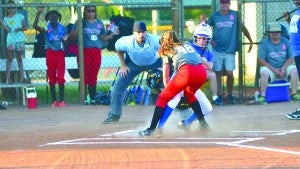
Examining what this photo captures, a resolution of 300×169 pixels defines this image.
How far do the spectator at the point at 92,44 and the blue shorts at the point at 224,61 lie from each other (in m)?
2.36

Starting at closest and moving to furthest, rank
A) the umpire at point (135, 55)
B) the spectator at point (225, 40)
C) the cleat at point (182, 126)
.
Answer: the cleat at point (182, 126), the umpire at point (135, 55), the spectator at point (225, 40)

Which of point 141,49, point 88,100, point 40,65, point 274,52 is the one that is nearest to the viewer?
point 141,49

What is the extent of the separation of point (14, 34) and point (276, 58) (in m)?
5.49

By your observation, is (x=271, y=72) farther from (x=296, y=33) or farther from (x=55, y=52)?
(x=55, y=52)

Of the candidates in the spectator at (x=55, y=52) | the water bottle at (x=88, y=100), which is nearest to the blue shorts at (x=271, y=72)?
the water bottle at (x=88, y=100)

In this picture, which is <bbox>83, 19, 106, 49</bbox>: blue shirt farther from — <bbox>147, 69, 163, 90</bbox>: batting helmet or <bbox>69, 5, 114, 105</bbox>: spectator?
<bbox>147, 69, 163, 90</bbox>: batting helmet

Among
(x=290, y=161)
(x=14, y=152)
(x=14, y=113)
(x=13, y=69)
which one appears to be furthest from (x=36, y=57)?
(x=290, y=161)

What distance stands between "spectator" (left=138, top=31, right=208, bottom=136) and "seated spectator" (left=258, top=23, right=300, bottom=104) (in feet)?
18.4

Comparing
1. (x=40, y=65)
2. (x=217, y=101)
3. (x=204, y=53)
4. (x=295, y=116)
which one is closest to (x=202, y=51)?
(x=204, y=53)

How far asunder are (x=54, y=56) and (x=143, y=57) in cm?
469

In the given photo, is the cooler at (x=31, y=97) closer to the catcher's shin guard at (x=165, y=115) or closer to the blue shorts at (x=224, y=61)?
the blue shorts at (x=224, y=61)

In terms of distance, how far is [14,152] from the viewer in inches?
412

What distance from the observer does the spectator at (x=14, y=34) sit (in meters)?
17.6

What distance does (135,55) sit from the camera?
13.3 m
